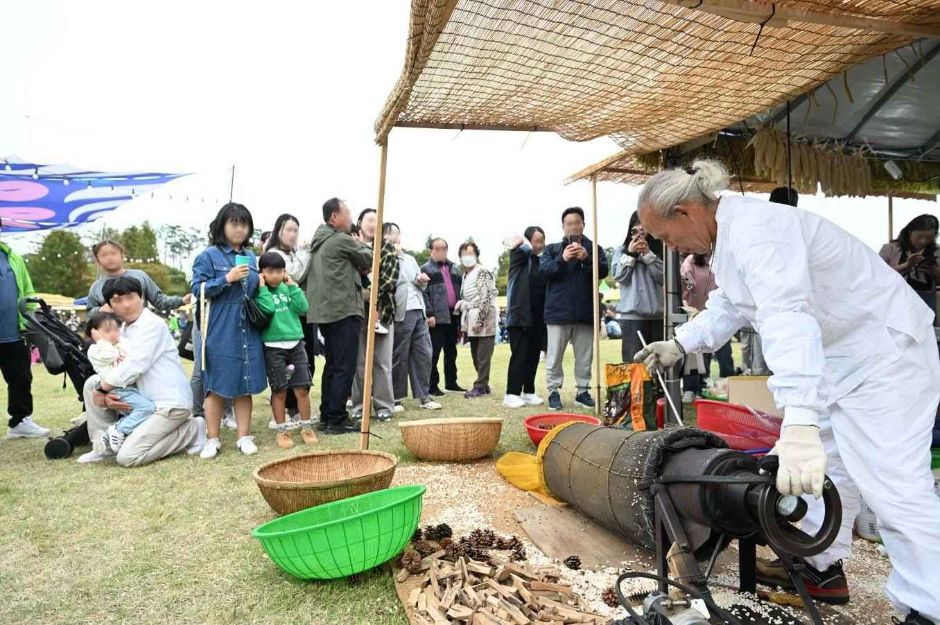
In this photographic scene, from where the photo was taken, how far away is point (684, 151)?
4934 millimetres

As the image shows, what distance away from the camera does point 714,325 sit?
8.08 feet

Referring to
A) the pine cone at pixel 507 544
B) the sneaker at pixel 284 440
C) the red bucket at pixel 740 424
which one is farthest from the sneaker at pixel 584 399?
the pine cone at pixel 507 544

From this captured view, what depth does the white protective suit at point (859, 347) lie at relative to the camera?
175 centimetres

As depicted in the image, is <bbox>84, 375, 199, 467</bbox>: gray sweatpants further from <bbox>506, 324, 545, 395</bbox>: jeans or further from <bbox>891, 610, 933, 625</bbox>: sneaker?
<bbox>891, 610, 933, 625</bbox>: sneaker

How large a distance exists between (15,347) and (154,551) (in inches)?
137

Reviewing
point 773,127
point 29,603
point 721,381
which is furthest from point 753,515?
point 721,381

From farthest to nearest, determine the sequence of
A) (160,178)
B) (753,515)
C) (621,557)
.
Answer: (160,178) < (621,557) < (753,515)

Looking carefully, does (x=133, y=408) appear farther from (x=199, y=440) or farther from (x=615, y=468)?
(x=615, y=468)

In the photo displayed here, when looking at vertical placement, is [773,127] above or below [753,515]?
above

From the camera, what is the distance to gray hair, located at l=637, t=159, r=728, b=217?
2.03m

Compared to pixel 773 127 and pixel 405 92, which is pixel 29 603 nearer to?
pixel 405 92

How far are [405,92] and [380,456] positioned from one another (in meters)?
1.86

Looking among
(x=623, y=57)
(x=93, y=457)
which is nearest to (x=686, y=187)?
(x=623, y=57)

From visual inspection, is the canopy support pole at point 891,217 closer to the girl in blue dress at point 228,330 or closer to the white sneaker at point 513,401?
the white sneaker at point 513,401
